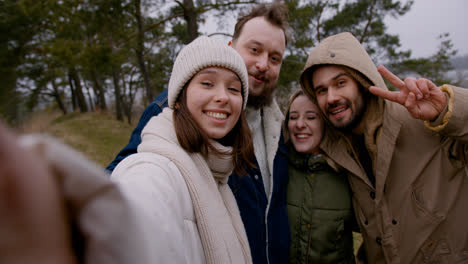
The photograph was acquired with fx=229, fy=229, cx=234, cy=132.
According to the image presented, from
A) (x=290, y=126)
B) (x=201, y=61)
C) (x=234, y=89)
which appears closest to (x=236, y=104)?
(x=234, y=89)

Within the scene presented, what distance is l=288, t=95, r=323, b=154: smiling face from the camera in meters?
1.97

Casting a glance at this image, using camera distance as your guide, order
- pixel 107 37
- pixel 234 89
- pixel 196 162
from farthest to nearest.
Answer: pixel 107 37
pixel 234 89
pixel 196 162

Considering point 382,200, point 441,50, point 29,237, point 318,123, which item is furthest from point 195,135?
point 441,50

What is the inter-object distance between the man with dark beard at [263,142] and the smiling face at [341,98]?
18.2 inches

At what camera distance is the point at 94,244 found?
346mm

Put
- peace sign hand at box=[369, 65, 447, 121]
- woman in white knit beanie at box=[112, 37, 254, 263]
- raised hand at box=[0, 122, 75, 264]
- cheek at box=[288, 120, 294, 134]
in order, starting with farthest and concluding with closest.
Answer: cheek at box=[288, 120, 294, 134] < peace sign hand at box=[369, 65, 447, 121] < woman in white knit beanie at box=[112, 37, 254, 263] < raised hand at box=[0, 122, 75, 264]

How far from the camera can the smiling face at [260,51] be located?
88.1 inches

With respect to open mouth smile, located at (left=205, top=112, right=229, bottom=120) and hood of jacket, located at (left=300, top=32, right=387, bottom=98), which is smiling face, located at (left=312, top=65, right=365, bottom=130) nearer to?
hood of jacket, located at (left=300, top=32, right=387, bottom=98)

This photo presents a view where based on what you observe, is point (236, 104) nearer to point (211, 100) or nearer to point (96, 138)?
point (211, 100)

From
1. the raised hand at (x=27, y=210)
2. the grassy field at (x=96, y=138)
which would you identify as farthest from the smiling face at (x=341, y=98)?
the grassy field at (x=96, y=138)

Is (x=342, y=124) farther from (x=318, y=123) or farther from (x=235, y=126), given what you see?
(x=235, y=126)

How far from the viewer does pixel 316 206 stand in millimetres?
1773

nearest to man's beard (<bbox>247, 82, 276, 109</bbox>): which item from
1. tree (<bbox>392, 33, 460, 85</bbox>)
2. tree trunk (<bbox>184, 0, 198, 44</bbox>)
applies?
tree trunk (<bbox>184, 0, 198, 44</bbox>)

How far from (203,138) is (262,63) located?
1260 mm
